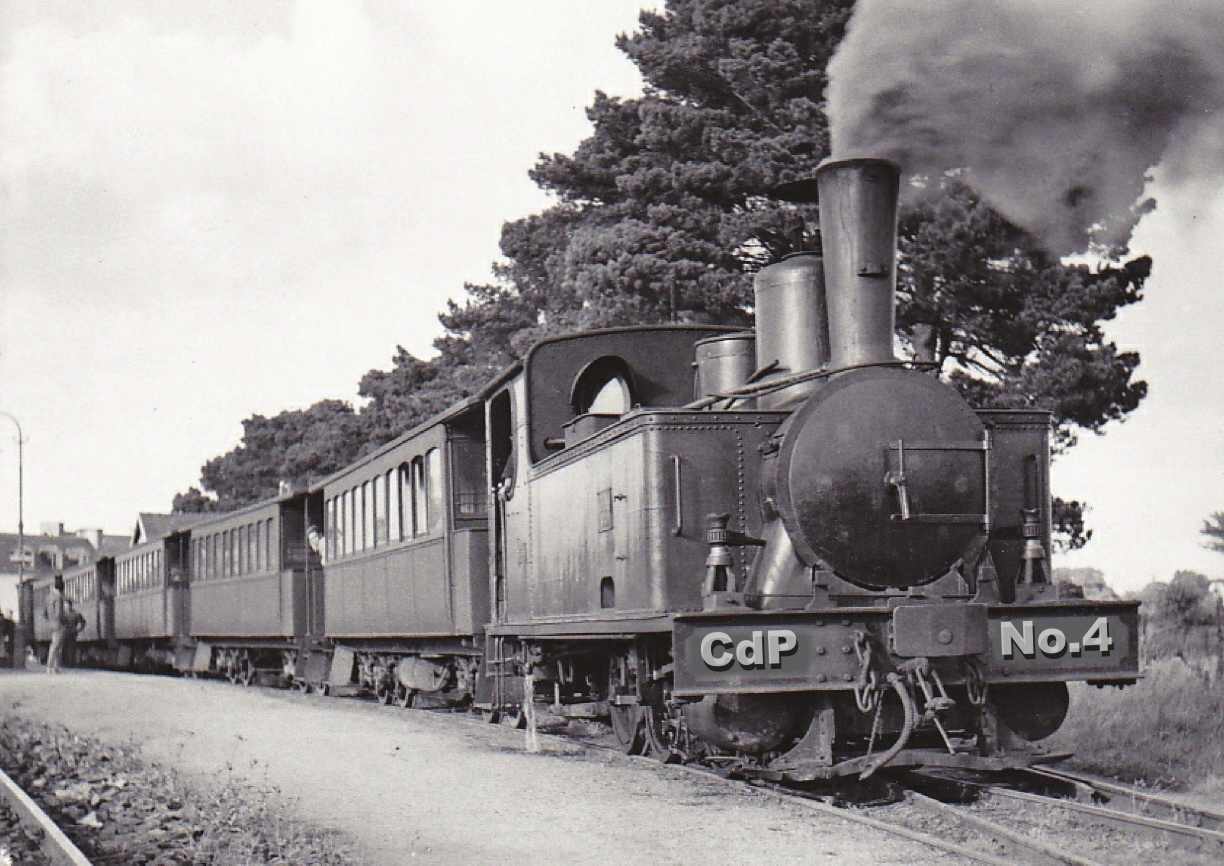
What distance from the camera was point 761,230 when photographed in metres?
19.2

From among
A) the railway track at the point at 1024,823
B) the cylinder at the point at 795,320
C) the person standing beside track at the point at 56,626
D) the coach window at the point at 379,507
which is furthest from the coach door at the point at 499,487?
the person standing beside track at the point at 56,626

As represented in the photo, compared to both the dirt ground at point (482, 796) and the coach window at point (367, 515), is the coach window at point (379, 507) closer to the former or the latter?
the coach window at point (367, 515)

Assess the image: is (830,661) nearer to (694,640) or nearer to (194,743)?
(694,640)

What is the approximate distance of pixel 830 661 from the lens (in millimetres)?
7215

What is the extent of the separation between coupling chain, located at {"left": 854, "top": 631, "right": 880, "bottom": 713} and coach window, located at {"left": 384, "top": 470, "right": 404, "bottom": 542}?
7878 mm

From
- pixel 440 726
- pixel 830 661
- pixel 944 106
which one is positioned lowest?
pixel 440 726

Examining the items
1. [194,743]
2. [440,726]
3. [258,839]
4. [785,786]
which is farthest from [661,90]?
[258,839]

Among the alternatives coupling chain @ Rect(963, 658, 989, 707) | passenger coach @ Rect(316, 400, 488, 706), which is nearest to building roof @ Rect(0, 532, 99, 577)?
passenger coach @ Rect(316, 400, 488, 706)

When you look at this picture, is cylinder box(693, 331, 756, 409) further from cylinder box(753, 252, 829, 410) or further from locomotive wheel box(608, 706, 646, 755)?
locomotive wheel box(608, 706, 646, 755)

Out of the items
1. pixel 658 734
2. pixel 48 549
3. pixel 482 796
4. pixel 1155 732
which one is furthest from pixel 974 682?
pixel 48 549

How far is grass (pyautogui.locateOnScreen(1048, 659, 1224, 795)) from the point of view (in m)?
8.99

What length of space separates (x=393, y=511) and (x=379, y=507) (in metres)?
0.71

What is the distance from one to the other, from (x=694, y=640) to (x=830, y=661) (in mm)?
736

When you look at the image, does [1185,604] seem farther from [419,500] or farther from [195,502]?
[195,502]
